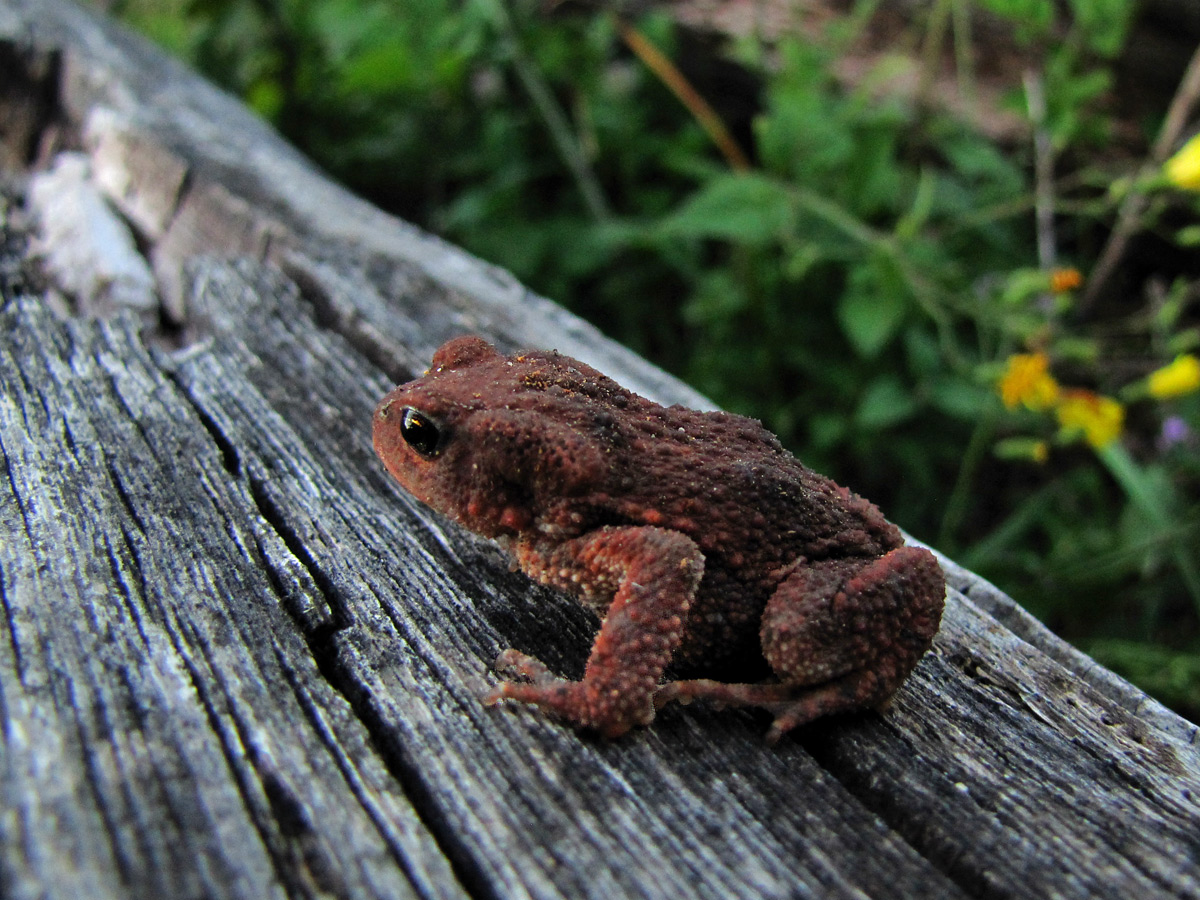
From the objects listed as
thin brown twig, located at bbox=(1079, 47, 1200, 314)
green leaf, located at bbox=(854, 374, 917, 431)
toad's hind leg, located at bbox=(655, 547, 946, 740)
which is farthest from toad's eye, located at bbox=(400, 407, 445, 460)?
thin brown twig, located at bbox=(1079, 47, 1200, 314)

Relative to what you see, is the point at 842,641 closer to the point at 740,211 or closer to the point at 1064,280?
the point at 1064,280

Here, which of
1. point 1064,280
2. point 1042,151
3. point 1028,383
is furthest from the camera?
point 1042,151

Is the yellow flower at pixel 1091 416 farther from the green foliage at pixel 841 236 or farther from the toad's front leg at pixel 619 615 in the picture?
the toad's front leg at pixel 619 615

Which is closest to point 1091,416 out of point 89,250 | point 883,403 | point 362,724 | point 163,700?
point 883,403

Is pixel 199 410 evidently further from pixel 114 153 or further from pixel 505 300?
pixel 114 153

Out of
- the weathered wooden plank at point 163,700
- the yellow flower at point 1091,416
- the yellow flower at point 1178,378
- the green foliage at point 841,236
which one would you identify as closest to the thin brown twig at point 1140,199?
the green foliage at point 841,236

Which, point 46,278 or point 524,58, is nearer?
point 46,278

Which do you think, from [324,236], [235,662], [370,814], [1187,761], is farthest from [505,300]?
[1187,761]
